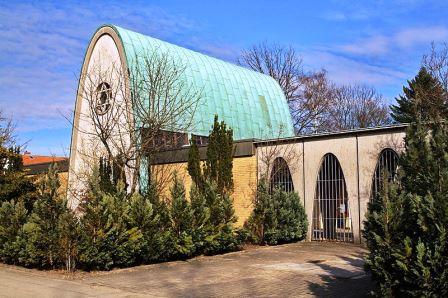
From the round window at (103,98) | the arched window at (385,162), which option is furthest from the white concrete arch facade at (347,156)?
the round window at (103,98)

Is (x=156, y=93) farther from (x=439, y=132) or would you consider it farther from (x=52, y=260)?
(x=439, y=132)

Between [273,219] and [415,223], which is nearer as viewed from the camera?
[415,223]

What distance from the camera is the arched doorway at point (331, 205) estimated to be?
18.1m

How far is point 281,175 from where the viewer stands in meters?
20.0

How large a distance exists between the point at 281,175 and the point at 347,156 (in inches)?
123

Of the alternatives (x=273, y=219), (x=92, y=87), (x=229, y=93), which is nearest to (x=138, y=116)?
(x=92, y=87)

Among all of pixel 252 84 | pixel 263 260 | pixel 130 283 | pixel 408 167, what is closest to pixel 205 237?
pixel 263 260

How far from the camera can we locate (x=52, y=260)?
41.9 ft

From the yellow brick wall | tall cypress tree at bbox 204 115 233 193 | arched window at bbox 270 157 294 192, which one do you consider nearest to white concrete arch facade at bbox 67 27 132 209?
tall cypress tree at bbox 204 115 233 193

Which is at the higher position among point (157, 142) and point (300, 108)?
point (300, 108)

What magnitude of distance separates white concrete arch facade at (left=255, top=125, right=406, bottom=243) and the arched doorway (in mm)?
206

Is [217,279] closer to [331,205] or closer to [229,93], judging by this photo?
[331,205]

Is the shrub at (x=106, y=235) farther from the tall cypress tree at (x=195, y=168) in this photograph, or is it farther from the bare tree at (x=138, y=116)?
the tall cypress tree at (x=195, y=168)

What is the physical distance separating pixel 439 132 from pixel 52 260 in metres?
10.0
